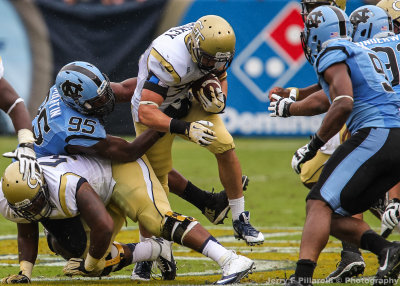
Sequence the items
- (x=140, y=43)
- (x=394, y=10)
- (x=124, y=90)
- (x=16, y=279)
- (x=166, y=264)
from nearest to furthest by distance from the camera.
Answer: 1. (x=16, y=279)
2. (x=166, y=264)
3. (x=124, y=90)
4. (x=394, y=10)
5. (x=140, y=43)

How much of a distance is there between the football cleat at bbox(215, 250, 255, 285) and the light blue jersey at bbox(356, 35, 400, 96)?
1.43 m

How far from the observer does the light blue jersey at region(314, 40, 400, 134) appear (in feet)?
13.7

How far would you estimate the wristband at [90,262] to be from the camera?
183 inches

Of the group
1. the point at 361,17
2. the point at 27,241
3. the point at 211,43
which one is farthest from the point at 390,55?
the point at 27,241

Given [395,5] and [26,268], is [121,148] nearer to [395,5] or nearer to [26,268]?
[26,268]

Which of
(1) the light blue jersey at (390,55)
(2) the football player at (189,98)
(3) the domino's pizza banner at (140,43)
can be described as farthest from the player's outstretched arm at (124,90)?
(3) the domino's pizza banner at (140,43)

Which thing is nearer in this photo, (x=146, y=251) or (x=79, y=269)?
(x=79, y=269)

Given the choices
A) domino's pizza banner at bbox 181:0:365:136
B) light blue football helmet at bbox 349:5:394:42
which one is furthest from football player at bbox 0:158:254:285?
domino's pizza banner at bbox 181:0:365:136

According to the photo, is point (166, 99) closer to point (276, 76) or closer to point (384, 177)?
point (384, 177)

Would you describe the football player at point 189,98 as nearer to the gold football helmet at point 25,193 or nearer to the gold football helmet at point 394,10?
the gold football helmet at point 25,193

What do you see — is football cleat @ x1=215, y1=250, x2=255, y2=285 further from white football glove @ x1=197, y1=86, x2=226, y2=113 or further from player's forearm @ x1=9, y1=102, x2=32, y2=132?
player's forearm @ x1=9, y1=102, x2=32, y2=132

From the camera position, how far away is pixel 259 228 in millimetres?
7230

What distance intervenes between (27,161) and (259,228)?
10.6 feet

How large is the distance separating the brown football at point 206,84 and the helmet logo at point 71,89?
874mm
